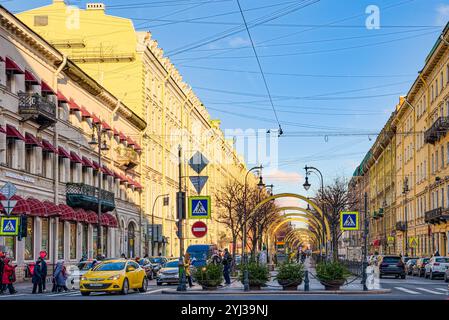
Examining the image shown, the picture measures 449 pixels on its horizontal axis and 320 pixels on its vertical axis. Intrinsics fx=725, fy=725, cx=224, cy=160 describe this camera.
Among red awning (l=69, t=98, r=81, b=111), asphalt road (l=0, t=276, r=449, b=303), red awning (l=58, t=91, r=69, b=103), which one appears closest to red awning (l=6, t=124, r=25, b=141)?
red awning (l=58, t=91, r=69, b=103)

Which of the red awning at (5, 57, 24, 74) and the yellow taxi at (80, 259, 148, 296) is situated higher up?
the red awning at (5, 57, 24, 74)

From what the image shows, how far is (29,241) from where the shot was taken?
42062 millimetres

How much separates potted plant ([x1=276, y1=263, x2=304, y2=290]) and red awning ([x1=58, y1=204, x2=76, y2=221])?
1957 cm

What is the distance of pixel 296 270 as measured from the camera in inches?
→ 1164

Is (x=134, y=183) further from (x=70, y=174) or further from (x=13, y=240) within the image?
(x=13, y=240)

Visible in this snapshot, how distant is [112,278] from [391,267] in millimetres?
26146

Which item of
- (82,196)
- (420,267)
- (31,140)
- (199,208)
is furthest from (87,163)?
(199,208)

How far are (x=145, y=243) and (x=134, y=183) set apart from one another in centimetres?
756

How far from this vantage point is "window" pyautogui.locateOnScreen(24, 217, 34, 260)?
41656mm

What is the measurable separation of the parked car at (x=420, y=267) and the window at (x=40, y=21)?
1495 inches

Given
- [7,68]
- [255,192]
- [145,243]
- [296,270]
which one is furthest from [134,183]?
[296,270]

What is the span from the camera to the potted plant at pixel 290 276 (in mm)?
29359

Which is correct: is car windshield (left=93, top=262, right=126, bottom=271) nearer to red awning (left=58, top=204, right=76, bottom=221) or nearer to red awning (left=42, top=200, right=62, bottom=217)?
red awning (left=42, top=200, right=62, bottom=217)
